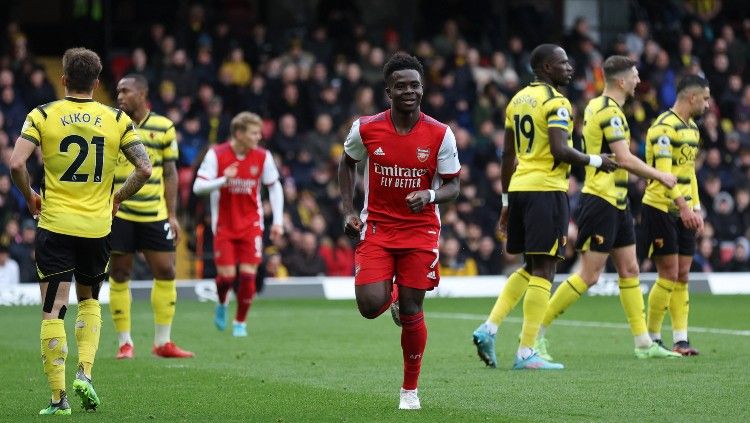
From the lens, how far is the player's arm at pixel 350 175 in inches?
344

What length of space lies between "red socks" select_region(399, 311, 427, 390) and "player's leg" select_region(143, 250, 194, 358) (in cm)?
431

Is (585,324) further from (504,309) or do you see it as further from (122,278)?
(122,278)

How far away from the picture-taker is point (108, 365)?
11.9 m

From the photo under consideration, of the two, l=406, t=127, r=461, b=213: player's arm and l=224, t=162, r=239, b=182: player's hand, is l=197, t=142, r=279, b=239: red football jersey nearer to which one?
l=224, t=162, r=239, b=182: player's hand

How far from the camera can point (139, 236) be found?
12.7 metres

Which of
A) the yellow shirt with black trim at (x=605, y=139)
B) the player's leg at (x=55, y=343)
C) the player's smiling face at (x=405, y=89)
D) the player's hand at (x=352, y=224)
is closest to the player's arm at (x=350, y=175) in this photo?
the player's hand at (x=352, y=224)

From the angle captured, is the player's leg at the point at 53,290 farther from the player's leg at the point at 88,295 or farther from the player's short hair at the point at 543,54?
the player's short hair at the point at 543,54

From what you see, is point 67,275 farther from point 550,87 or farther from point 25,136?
point 550,87

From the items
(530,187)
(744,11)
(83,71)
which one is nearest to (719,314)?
(530,187)

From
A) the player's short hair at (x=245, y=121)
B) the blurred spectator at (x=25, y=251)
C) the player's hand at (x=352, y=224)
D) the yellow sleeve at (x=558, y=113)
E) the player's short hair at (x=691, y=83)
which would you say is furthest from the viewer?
the blurred spectator at (x=25, y=251)

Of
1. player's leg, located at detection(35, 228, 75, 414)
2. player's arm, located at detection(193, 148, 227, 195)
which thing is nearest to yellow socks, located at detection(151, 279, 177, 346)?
player's arm, located at detection(193, 148, 227, 195)

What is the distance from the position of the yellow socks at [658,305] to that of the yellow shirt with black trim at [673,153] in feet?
2.10

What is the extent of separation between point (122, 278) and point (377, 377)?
3074mm

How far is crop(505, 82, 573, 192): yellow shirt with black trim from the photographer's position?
11133 millimetres
